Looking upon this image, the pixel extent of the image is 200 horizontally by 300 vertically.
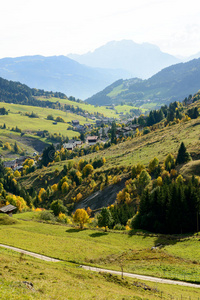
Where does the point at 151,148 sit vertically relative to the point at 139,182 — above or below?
above

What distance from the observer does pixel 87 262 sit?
151 feet

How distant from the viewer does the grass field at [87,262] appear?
27312 mm

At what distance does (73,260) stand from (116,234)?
2408cm

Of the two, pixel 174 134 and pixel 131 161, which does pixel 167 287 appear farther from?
pixel 174 134

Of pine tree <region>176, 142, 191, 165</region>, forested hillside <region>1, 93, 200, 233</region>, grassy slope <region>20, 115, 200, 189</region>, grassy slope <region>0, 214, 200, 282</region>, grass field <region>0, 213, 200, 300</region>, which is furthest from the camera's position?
grassy slope <region>20, 115, 200, 189</region>

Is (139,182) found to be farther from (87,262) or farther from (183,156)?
(87,262)

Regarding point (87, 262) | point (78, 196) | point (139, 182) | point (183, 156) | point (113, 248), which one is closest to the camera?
point (87, 262)

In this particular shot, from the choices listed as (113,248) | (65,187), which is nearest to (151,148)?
(65,187)

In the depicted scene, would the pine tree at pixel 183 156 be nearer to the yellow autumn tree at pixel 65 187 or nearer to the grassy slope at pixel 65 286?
the yellow autumn tree at pixel 65 187

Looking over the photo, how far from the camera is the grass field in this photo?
2731 cm

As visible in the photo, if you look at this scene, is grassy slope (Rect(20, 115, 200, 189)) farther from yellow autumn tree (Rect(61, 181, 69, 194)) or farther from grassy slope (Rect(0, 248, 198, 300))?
grassy slope (Rect(0, 248, 198, 300))

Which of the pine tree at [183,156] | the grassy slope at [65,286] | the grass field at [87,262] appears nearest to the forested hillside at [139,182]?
the pine tree at [183,156]

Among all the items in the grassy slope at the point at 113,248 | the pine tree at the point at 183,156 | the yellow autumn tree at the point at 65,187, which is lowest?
the grassy slope at the point at 113,248

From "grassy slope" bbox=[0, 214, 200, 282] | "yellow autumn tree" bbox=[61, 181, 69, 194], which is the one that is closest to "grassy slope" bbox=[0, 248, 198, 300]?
"grassy slope" bbox=[0, 214, 200, 282]
